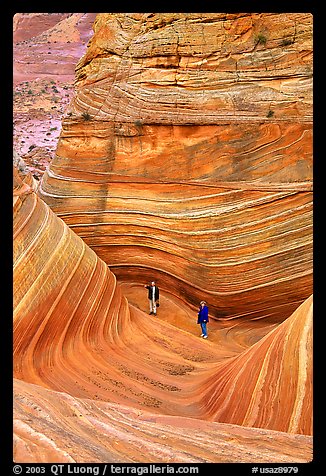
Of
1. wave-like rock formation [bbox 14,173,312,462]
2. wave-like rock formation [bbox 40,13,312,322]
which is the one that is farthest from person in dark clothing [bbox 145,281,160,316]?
wave-like rock formation [bbox 14,173,312,462]

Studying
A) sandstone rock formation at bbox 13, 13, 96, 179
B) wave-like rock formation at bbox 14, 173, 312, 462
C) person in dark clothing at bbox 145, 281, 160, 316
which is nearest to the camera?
wave-like rock formation at bbox 14, 173, 312, 462

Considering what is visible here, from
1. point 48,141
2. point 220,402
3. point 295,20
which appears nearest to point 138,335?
point 220,402

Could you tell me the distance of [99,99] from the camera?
11.1 meters

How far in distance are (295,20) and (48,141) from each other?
22.8 meters

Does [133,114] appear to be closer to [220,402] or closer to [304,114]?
[304,114]

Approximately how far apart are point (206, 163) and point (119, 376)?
208 inches

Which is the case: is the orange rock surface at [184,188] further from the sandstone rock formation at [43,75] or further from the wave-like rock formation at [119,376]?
the sandstone rock formation at [43,75]

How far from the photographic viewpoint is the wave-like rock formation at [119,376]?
369cm

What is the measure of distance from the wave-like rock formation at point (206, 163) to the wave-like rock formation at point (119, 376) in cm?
189

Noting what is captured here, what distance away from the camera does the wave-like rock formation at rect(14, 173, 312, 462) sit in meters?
3.69

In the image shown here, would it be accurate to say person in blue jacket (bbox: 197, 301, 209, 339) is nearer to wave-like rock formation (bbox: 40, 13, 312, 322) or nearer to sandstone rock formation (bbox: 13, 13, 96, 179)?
wave-like rock formation (bbox: 40, 13, 312, 322)

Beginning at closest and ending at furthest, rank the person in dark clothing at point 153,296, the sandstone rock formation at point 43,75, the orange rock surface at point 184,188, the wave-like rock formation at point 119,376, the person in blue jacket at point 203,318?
the wave-like rock formation at point 119,376 → the orange rock surface at point 184,188 → the person in blue jacket at point 203,318 → the person in dark clothing at point 153,296 → the sandstone rock formation at point 43,75

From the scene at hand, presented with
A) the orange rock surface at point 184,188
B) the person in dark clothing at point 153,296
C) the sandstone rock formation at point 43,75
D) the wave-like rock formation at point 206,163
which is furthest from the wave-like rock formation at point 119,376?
the sandstone rock formation at point 43,75

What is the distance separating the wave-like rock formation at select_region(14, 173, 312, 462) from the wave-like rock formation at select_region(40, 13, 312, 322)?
6.21ft
